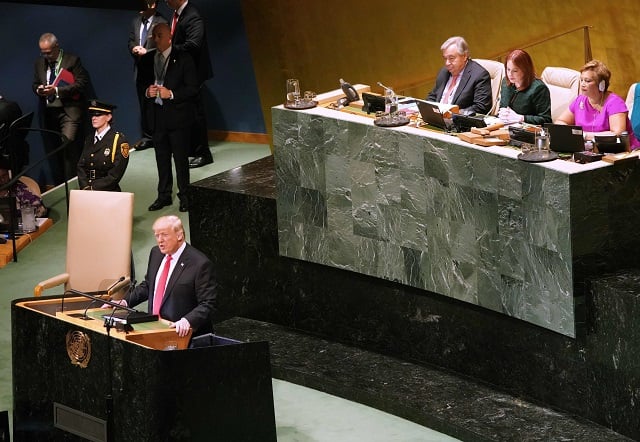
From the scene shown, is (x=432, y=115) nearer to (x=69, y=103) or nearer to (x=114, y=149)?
(x=114, y=149)

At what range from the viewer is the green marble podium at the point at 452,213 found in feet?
18.5

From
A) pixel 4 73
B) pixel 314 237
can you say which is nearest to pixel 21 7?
pixel 4 73

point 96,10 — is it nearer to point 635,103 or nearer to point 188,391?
point 635,103

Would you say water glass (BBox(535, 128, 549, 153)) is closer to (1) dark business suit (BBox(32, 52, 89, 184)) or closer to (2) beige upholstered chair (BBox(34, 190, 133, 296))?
(2) beige upholstered chair (BBox(34, 190, 133, 296))

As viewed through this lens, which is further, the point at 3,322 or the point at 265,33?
the point at 265,33

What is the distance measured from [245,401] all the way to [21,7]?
684cm

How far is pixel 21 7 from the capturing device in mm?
11234

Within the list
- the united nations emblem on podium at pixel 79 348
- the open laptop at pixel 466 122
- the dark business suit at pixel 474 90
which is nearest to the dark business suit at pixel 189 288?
the united nations emblem on podium at pixel 79 348

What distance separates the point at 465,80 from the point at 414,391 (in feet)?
6.07

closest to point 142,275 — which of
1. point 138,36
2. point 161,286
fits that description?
point 161,286

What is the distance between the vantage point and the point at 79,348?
217 inches

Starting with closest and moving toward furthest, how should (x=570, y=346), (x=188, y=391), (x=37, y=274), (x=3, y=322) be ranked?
(x=188, y=391) < (x=570, y=346) < (x=3, y=322) < (x=37, y=274)

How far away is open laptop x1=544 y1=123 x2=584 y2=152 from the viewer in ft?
18.8

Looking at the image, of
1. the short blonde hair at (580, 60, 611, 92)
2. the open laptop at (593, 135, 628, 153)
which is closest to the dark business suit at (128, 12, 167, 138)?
the short blonde hair at (580, 60, 611, 92)
